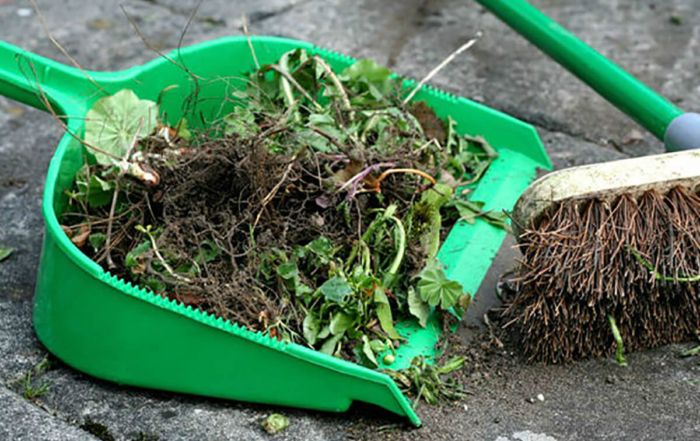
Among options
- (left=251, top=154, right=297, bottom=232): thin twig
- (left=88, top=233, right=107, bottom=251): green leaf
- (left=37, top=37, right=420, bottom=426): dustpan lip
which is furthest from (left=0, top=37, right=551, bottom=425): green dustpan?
(left=251, top=154, right=297, bottom=232): thin twig

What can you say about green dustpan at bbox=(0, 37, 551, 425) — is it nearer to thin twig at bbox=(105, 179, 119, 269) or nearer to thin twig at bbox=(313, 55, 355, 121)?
thin twig at bbox=(105, 179, 119, 269)

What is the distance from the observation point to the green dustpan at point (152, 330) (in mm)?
1476

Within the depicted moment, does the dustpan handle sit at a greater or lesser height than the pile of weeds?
greater

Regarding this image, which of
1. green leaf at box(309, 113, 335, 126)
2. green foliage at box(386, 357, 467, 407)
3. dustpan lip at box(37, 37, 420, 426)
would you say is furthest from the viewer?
green leaf at box(309, 113, 335, 126)

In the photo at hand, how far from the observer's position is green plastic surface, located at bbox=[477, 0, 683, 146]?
76.7 inches

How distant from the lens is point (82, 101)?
1919 mm

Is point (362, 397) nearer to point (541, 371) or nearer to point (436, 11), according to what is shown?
point (541, 371)

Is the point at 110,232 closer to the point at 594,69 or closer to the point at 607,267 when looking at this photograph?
the point at 607,267

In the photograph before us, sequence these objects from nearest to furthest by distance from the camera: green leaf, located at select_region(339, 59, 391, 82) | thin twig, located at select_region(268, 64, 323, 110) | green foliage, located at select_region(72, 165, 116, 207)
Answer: green foliage, located at select_region(72, 165, 116, 207) < thin twig, located at select_region(268, 64, 323, 110) < green leaf, located at select_region(339, 59, 391, 82)

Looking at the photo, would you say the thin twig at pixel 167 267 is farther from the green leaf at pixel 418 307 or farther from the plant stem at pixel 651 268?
the plant stem at pixel 651 268

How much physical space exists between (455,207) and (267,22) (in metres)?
1.37

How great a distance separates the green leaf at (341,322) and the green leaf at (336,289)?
0.10ft

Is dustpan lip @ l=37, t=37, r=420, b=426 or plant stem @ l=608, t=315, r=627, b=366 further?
plant stem @ l=608, t=315, r=627, b=366

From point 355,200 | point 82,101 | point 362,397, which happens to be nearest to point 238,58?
point 82,101
